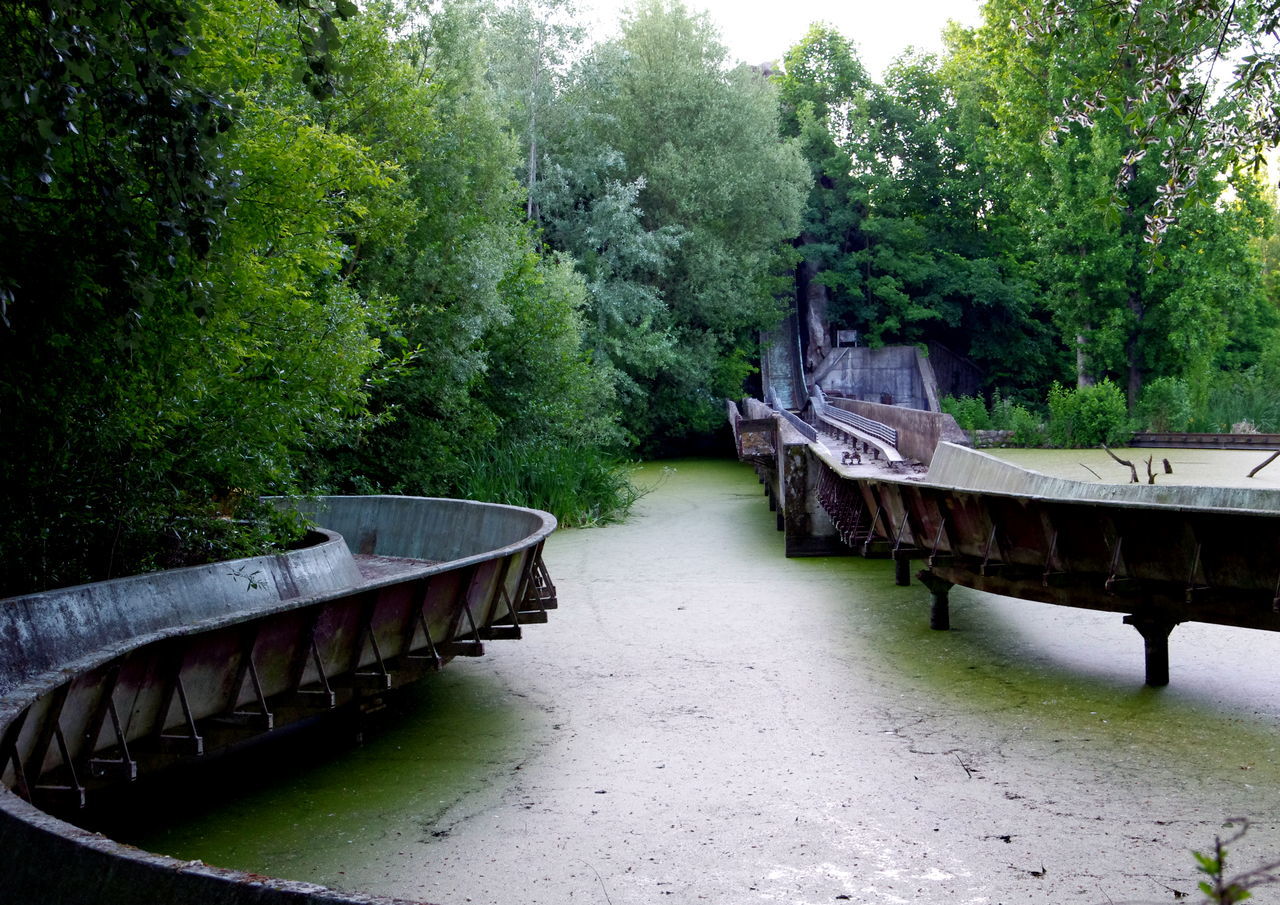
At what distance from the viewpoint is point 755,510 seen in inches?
609

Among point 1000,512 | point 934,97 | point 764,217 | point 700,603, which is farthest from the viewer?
point 934,97

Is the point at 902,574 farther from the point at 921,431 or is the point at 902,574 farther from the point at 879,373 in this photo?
the point at 879,373

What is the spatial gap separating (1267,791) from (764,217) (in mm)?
21125

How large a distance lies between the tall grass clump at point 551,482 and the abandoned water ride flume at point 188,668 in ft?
21.7

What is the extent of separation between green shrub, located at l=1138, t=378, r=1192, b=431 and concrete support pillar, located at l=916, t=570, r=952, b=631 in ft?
61.3

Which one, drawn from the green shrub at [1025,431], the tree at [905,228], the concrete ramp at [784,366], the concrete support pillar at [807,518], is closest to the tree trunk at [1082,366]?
the tree at [905,228]

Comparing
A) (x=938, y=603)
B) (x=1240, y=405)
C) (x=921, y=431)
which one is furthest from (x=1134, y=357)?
(x=938, y=603)

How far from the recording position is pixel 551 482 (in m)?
13.6

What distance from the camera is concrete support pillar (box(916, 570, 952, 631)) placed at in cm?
754

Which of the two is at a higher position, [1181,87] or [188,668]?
[1181,87]

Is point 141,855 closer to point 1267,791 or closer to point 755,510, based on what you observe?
point 1267,791

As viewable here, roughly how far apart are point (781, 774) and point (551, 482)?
9137 millimetres

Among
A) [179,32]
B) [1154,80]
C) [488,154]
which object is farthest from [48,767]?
[488,154]

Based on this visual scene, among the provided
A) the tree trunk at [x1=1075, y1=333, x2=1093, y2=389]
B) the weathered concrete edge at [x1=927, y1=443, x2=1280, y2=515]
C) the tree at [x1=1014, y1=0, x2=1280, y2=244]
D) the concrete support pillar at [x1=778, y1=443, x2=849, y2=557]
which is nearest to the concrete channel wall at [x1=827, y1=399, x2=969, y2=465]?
the weathered concrete edge at [x1=927, y1=443, x2=1280, y2=515]
